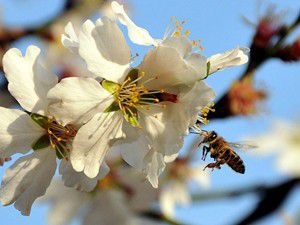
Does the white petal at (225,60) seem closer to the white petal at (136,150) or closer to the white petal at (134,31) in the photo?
the white petal at (134,31)

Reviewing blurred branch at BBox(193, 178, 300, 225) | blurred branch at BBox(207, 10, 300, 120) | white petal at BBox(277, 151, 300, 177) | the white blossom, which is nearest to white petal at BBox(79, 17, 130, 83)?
blurred branch at BBox(207, 10, 300, 120)

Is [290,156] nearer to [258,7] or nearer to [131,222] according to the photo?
[131,222]

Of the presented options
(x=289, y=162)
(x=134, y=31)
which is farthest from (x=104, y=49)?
(x=289, y=162)

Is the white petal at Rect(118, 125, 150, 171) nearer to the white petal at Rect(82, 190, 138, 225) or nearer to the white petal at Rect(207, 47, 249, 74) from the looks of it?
the white petal at Rect(207, 47, 249, 74)

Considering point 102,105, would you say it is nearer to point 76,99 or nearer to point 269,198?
point 76,99

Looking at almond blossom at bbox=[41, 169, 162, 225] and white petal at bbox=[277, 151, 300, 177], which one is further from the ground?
almond blossom at bbox=[41, 169, 162, 225]

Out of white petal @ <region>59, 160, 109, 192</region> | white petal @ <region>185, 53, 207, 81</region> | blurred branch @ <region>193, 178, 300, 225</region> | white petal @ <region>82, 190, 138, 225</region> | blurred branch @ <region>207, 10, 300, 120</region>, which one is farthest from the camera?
white petal @ <region>82, 190, 138, 225</region>

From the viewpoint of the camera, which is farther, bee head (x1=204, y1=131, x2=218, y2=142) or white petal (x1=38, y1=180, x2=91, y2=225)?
white petal (x1=38, y1=180, x2=91, y2=225)

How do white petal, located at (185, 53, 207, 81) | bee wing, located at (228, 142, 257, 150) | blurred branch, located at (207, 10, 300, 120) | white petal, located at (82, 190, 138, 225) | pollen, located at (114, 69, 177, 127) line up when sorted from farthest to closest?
white petal, located at (82, 190, 138, 225)
blurred branch, located at (207, 10, 300, 120)
bee wing, located at (228, 142, 257, 150)
pollen, located at (114, 69, 177, 127)
white petal, located at (185, 53, 207, 81)
